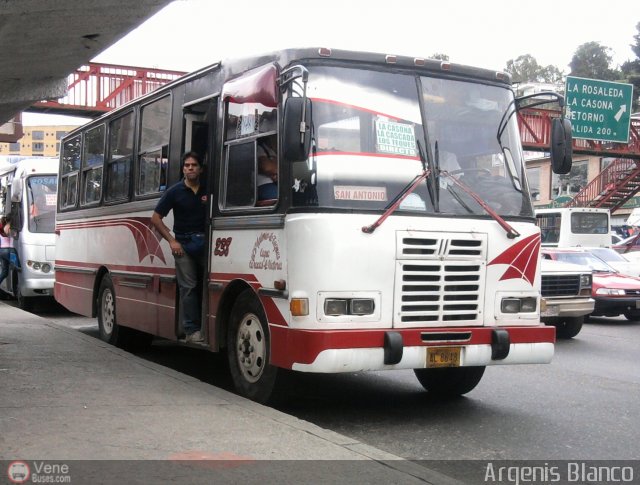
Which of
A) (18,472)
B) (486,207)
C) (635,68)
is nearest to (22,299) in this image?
(486,207)

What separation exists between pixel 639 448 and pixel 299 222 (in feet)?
10.2

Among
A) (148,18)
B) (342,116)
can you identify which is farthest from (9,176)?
(342,116)

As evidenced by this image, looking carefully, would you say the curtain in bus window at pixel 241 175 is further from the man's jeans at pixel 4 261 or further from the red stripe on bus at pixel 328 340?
the man's jeans at pixel 4 261

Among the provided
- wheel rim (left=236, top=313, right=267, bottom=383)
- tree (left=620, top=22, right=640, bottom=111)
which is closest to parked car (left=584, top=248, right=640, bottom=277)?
wheel rim (left=236, top=313, right=267, bottom=383)

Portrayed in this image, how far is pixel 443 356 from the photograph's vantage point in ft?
21.9

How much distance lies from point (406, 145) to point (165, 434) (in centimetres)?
305

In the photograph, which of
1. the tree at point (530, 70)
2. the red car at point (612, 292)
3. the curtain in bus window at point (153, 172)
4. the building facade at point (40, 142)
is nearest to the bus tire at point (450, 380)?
the curtain in bus window at point (153, 172)

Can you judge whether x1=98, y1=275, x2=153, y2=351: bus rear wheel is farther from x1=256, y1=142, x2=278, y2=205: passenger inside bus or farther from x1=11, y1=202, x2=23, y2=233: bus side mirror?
x1=11, y1=202, x2=23, y2=233: bus side mirror

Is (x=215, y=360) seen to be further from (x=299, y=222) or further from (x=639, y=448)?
(x=639, y=448)

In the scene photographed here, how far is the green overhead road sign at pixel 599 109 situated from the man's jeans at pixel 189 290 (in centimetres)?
2092

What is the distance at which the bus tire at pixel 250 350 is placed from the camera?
6891 mm

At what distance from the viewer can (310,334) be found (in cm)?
626

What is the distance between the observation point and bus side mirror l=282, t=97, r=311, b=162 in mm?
6246

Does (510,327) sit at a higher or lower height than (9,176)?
lower
